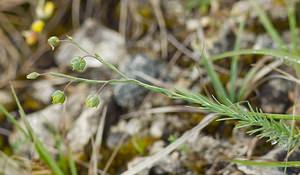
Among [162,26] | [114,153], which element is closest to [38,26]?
[162,26]

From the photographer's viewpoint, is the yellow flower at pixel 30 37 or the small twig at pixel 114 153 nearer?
the small twig at pixel 114 153

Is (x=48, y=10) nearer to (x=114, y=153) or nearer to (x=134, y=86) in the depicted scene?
(x=134, y=86)

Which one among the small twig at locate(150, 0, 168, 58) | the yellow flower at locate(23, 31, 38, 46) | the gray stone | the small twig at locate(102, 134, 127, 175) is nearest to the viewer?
the small twig at locate(102, 134, 127, 175)

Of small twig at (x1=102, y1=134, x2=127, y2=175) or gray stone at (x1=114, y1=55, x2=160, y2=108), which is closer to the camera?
small twig at (x1=102, y1=134, x2=127, y2=175)

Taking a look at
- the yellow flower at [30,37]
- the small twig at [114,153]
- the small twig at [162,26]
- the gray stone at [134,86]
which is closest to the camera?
the small twig at [114,153]

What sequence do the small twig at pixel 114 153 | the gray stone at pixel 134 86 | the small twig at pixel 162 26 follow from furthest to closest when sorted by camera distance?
the small twig at pixel 162 26, the gray stone at pixel 134 86, the small twig at pixel 114 153

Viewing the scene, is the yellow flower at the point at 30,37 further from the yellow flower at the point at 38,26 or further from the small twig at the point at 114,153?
the small twig at the point at 114,153

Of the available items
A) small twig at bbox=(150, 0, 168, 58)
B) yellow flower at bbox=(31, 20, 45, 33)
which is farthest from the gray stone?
yellow flower at bbox=(31, 20, 45, 33)

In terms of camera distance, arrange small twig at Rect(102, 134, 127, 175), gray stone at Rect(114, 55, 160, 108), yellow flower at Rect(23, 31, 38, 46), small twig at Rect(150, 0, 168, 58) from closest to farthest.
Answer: small twig at Rect(102, 134, 127, 175), gray stone at Rect(114, 55, 160, 108), small twig at Rect(150, 0, 168, 58), yellow flower at Rect(23, 31, 38, 46)

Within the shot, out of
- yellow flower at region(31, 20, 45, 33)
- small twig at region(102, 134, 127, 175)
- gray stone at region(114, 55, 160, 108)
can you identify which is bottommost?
small twig at region(102, 134, 127, 175)

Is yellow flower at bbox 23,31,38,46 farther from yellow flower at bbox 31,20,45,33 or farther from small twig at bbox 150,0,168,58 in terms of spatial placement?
small twig at bbox 150,0,168,58

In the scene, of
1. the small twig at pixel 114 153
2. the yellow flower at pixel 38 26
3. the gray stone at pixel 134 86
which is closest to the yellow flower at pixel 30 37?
the yellow flower at pixel 38 26
